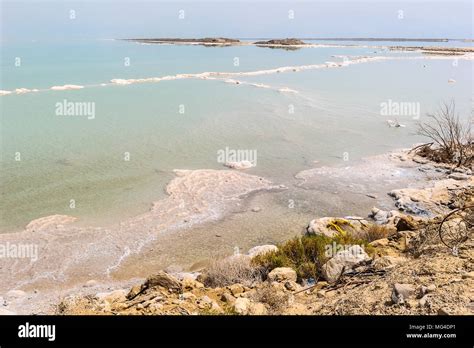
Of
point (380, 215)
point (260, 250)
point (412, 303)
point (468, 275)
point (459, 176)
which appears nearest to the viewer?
point (412, 303)

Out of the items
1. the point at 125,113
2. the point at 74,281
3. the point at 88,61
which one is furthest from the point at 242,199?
the point at 88,61

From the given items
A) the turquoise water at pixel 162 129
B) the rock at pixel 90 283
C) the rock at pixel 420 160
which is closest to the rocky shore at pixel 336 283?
the rock at pixel 90 283

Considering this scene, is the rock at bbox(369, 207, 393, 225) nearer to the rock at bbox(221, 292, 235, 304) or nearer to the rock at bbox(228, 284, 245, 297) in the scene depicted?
the rock at bbox(228, 284, 245, 297)

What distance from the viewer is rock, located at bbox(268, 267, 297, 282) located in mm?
6328

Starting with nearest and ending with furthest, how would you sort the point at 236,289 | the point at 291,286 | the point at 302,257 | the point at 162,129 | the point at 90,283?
the point at 291,286
the point at 236,289
the point at 302,257
the point at 90,283
the point at 162,129

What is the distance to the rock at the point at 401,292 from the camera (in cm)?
457

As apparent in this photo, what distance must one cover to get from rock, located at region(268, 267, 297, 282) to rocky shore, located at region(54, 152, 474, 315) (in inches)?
0.6

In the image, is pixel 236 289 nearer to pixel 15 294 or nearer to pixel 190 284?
pixel 190 284

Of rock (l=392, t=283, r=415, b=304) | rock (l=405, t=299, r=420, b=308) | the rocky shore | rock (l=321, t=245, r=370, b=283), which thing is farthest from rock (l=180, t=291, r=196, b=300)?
rock (l=405, t=299, r=420, b=308)

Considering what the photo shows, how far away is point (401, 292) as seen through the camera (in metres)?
Result: 4.66

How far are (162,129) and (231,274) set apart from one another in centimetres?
1182

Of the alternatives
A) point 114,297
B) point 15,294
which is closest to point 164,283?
point 114,297

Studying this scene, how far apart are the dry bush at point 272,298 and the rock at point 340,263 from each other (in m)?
1.00
